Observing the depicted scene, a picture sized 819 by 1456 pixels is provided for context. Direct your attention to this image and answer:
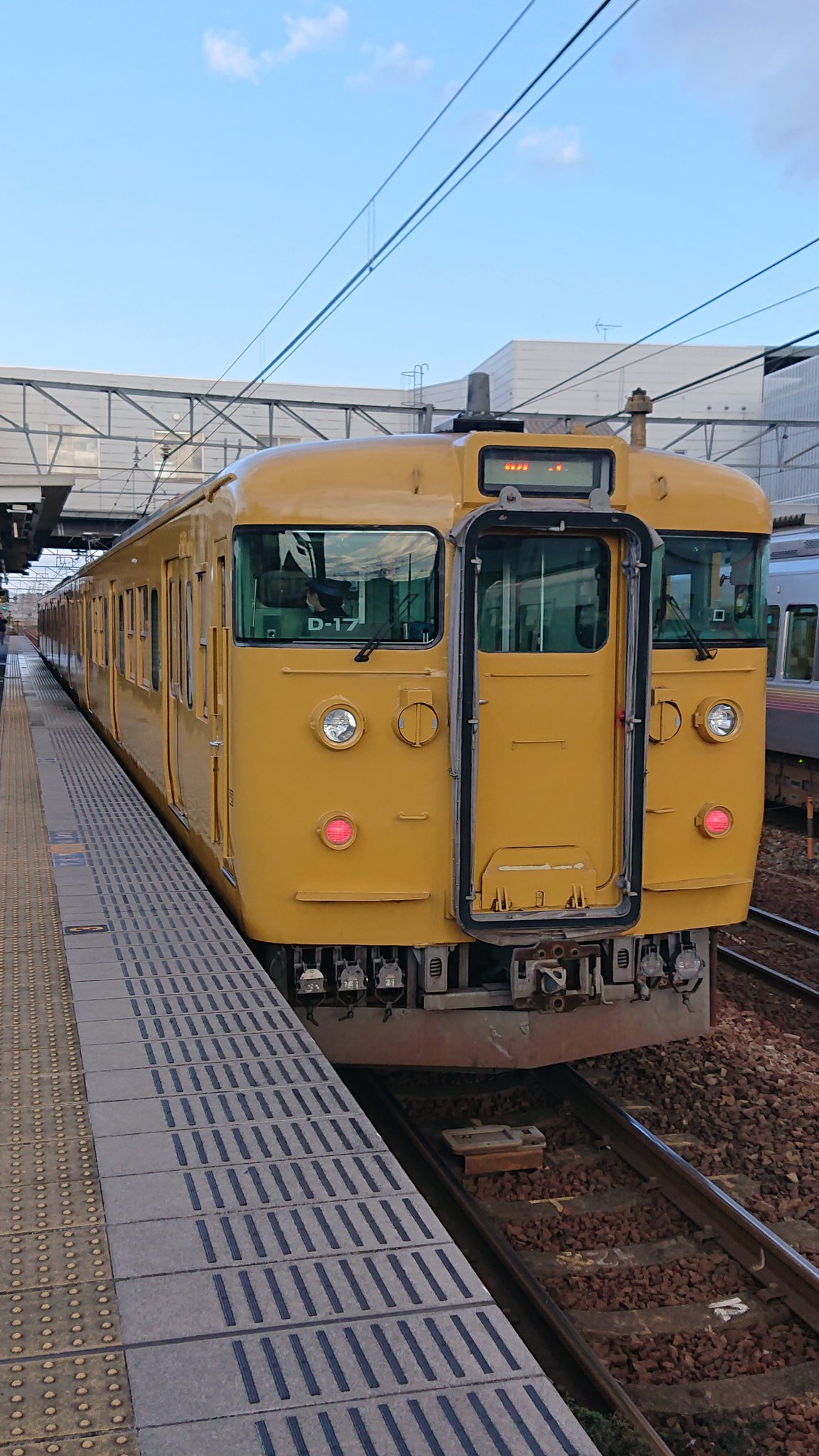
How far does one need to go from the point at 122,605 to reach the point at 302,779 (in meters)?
7.41

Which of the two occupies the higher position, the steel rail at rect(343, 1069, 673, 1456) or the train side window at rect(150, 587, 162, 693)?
the train side window at rect(150, 587, 162, 693)

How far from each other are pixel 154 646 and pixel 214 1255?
22.6ft

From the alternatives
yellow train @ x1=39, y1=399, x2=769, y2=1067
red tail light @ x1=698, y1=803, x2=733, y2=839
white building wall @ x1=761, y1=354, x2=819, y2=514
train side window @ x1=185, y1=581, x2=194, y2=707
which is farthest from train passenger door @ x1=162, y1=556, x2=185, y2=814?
white building wall @ x1=761, y1=354, x2=819, y2=514

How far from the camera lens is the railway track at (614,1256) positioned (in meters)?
4.05

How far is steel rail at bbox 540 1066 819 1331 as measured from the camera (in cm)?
455

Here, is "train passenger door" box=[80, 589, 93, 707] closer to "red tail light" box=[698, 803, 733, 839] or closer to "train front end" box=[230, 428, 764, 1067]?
"train front end" box=[230, 428, 764, 1067]

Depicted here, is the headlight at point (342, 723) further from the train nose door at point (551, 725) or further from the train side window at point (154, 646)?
the train side window at point (154, 646)

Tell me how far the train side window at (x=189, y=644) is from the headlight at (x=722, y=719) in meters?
3.14

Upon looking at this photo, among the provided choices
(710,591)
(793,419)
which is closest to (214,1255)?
(710,591)

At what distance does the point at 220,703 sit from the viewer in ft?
19.6

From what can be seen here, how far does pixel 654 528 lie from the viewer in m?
5.46

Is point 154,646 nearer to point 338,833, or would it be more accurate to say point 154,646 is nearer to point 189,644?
point 189,644

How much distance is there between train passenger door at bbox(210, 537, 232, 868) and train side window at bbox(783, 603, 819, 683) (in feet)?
34.7

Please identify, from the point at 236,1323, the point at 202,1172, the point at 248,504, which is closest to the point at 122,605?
the point at 248,504
